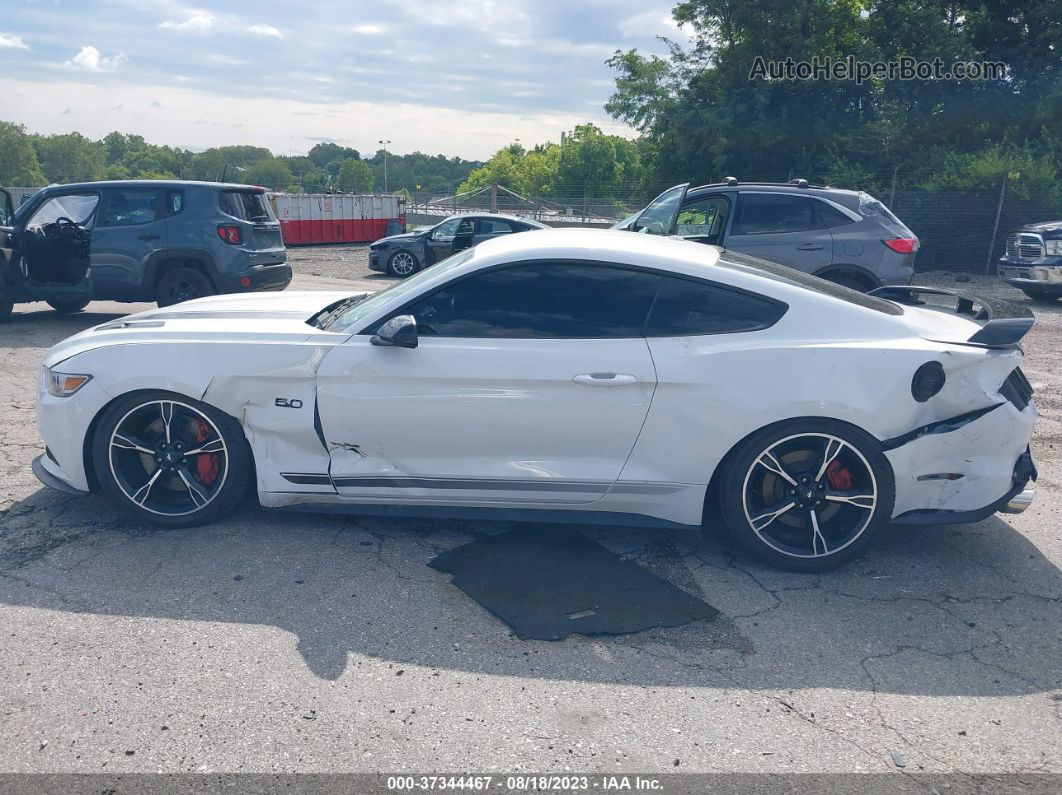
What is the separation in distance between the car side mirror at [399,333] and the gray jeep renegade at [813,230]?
241 inches

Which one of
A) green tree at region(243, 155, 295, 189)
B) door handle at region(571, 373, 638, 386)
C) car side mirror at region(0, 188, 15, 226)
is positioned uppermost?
green tree at region(243, 155, 295, 189)

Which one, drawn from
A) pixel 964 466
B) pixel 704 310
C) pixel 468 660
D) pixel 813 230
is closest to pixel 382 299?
pixel 704 310

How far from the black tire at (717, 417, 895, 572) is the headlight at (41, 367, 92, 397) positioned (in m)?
3.18

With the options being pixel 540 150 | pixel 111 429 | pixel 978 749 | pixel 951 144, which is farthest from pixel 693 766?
pixel 540 150

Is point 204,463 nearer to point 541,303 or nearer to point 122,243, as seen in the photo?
point 541,303

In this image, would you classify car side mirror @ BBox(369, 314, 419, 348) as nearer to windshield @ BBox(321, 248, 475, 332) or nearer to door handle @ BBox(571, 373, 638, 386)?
windshield @ BBox(321, 248, 475, 332)

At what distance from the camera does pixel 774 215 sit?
941 cm

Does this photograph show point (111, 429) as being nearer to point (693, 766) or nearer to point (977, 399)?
point (693, 766)

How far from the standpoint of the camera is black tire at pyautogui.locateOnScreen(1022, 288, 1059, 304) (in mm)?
13190

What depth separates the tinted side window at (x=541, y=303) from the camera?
159 inches

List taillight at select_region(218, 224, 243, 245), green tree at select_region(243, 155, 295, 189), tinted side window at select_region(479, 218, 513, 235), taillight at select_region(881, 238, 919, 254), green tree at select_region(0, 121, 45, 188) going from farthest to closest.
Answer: green tree at select_region(243, 155, 295, 189) → green tree at select_region(0, 121, 45, 188) → tinted side window at select_region(479, 218, 513, 235) → taillight at select_region(218, 224, 243, 245) → taillight at select_region(881, 238, 919, 254)

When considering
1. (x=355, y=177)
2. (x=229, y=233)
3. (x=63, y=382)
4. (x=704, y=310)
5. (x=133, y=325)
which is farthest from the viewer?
(x=355, y=177)

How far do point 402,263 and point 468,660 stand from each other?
15.8m

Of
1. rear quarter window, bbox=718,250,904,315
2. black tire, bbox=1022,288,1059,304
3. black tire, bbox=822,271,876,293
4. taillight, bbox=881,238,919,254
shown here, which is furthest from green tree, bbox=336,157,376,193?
rear quarter window, bbox=718,250,904,315
